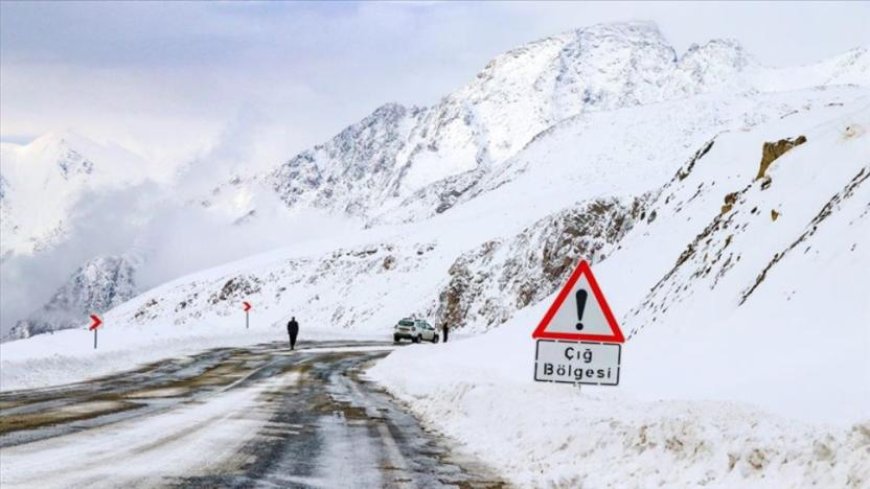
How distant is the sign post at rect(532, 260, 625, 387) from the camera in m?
11.3

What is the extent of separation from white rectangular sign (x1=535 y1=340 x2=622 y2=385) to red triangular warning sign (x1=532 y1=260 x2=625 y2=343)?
12 centimetres

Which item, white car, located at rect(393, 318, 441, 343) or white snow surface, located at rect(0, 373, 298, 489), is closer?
white snow surface, located at rect(0, 373, 298, 489)

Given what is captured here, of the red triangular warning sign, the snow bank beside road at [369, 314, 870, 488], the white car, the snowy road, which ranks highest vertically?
the red triangular warning sign

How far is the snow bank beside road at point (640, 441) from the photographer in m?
7.29

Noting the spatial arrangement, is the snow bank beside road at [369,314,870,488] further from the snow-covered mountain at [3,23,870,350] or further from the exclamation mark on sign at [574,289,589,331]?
the snow-covered mountain at [3,23,870,350]

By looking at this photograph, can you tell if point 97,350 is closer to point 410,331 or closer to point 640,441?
point 410,331

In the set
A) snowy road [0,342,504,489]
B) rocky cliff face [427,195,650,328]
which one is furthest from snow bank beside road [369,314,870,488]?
rocky cliff face [427,195,650,328]

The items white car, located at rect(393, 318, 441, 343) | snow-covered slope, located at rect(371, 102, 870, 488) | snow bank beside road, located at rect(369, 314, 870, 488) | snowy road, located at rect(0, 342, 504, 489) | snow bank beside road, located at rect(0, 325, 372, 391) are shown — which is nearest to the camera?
snow bank beside road, located at rect(369, 314, 870, 488)

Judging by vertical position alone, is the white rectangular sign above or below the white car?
above

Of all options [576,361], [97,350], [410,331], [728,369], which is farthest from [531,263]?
[576,361]

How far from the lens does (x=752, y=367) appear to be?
43.6 feet

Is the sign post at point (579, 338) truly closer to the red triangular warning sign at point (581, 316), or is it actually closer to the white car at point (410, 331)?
Result: the red triangular warning sign at point (581, 316)

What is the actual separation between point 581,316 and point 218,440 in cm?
481

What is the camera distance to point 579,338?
1138 cm
